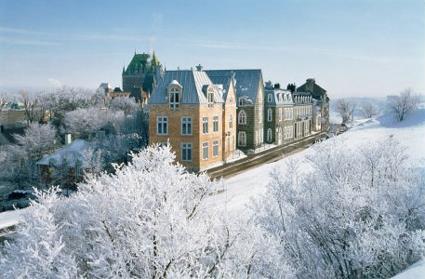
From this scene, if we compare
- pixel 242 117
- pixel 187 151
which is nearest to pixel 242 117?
pixel 242 117

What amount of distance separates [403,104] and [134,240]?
207 feet

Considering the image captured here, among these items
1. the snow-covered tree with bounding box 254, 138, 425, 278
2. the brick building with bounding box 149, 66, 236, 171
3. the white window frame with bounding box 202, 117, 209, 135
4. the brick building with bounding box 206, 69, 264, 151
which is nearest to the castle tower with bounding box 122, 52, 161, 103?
the brick building with bounding box 206, 69, 264, 151

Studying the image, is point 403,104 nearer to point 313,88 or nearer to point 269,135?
point 313,88

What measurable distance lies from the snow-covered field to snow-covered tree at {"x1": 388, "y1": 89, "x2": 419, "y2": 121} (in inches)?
38.7

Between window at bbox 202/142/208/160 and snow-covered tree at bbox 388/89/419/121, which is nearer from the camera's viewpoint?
window at bbox 202/142/208/160

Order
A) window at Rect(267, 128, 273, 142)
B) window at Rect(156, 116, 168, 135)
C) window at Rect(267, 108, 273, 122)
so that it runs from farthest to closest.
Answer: window at Rect(267, 128, 273, 142)
window at Rect(267, 108, 273, 122)
window at Rect(156, 116, 168, 135)

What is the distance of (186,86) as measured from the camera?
34281 millimetres

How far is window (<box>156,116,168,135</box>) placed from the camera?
34594mm

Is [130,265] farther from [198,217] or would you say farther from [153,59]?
[153,59]

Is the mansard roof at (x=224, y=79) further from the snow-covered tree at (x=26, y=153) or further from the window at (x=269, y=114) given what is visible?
the snow-covered tree at (x=26, y=153)

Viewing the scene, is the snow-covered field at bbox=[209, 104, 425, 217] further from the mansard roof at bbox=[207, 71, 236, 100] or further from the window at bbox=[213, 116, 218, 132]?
the mansard roof at bbox=[207, 71, 236, 100]

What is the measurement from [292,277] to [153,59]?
117656 millimetres

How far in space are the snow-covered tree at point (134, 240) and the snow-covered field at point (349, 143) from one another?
205cm

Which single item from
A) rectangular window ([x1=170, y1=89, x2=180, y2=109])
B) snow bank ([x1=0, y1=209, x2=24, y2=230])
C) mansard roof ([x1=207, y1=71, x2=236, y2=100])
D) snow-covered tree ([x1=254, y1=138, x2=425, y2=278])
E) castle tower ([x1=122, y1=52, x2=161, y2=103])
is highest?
castle tower ([x1=122, y1=52, x2=161, y2=103])
